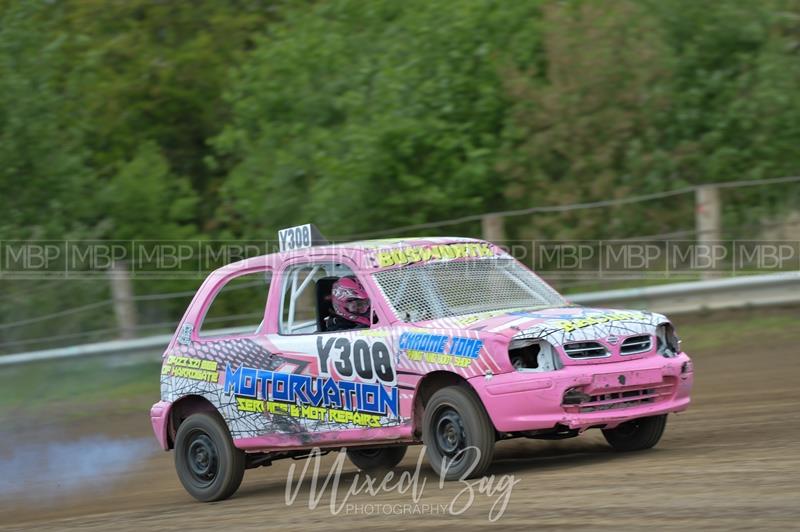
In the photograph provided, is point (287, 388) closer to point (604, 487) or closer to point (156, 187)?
point (604, 487)

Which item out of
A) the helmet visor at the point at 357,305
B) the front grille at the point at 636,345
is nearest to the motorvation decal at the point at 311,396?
the helmet visor at the point at 357,305

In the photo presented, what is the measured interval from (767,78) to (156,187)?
1085 cm

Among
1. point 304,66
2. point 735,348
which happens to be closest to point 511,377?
point 735,348

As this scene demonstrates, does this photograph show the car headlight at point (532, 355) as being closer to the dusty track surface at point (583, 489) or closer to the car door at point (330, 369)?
the dusty track surface at point (583, 489)

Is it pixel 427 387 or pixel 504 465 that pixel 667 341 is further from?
pixel 427 387

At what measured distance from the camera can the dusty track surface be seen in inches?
234

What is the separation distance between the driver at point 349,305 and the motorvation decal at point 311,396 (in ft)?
1.46

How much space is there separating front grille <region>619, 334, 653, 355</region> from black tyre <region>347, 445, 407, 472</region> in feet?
8.57

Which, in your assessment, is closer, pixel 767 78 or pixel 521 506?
pixel 521 506

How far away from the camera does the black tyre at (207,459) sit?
873cm

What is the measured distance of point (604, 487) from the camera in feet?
21.6

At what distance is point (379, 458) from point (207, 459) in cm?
139

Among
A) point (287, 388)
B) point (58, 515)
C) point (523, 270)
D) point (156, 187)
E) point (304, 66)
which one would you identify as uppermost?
point (304, 66)

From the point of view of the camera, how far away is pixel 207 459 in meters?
8.93
